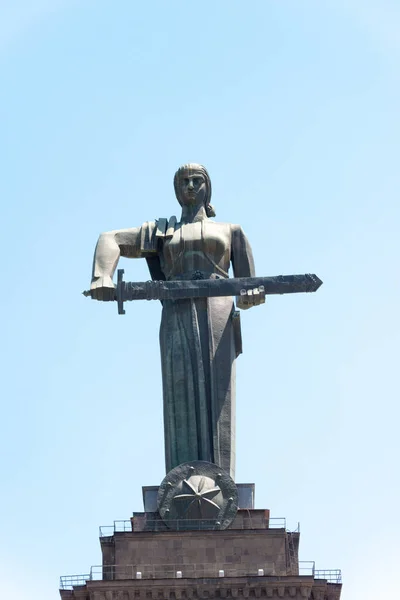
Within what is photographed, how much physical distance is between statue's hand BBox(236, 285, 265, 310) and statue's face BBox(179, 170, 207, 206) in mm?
3359

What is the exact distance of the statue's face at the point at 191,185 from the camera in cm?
A: 5612

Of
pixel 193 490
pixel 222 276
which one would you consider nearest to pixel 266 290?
pixel 222 276

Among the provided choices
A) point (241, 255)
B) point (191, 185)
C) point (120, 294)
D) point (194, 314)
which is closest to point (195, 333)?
point (194, 314)

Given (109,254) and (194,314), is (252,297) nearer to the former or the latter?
(194,314)

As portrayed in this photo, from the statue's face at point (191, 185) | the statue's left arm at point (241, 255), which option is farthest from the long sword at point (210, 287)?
the statue's face at point (191, 185)

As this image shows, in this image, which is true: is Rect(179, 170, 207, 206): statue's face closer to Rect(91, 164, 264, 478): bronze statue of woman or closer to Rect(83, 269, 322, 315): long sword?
Rect(91, 164, 264, 478): bronze statue of woman

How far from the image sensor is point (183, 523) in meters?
52.0

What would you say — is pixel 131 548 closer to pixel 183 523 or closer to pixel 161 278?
pixel 183 523

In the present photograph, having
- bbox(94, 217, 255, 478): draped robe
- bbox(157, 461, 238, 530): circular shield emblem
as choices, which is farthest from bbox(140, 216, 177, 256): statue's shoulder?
bbox(157, 461, 238, 530): circular shield emblem

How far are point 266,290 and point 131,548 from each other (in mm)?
7268

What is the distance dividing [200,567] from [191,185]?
10.3m

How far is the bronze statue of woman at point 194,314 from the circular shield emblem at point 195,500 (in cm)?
86

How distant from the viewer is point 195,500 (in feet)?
171

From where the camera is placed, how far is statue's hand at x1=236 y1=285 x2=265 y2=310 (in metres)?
53.9
